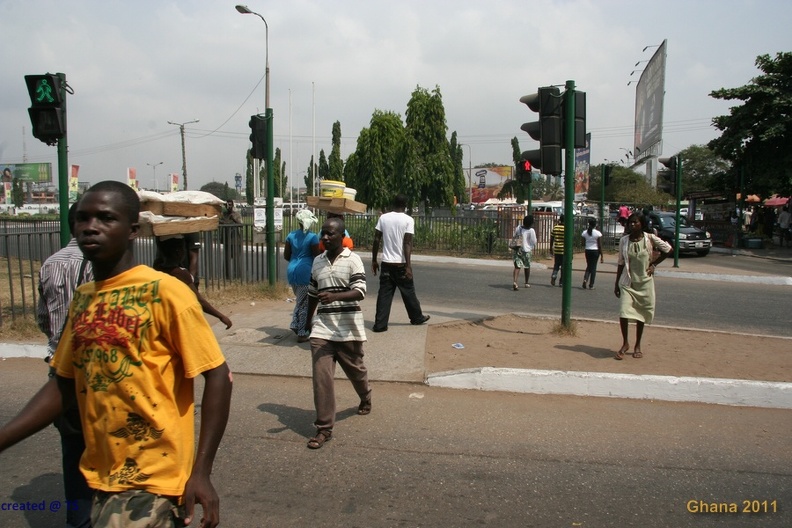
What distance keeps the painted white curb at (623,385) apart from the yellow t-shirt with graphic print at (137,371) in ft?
14.2

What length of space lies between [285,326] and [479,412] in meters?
3.72

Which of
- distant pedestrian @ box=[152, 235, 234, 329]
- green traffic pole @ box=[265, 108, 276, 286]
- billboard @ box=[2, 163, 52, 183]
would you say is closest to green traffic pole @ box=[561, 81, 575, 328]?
distant pedestrian @ box=[152, 235, 234, 329]

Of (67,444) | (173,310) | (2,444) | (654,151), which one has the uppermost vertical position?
(654,151)

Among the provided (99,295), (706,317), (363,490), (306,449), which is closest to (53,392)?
(99,295)

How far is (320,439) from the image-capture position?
183 inches

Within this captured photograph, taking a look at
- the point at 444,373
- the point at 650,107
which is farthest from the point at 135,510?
the point at 650,107

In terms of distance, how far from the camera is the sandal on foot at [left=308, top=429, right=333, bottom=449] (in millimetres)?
4590

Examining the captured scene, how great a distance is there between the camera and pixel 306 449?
4.59 m

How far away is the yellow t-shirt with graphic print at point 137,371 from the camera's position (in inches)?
80.3

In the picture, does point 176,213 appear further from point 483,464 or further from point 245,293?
point 245,293

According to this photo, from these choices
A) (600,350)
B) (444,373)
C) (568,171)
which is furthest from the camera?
(568,171)

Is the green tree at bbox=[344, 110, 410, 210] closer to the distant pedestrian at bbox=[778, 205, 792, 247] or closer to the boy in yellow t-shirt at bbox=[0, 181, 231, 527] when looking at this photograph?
the distant pedestrian at bbox=[778, 205, 792, 247]

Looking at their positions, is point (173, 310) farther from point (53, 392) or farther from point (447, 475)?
point (447, 475)

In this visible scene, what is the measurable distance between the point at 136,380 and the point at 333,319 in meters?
2.89
